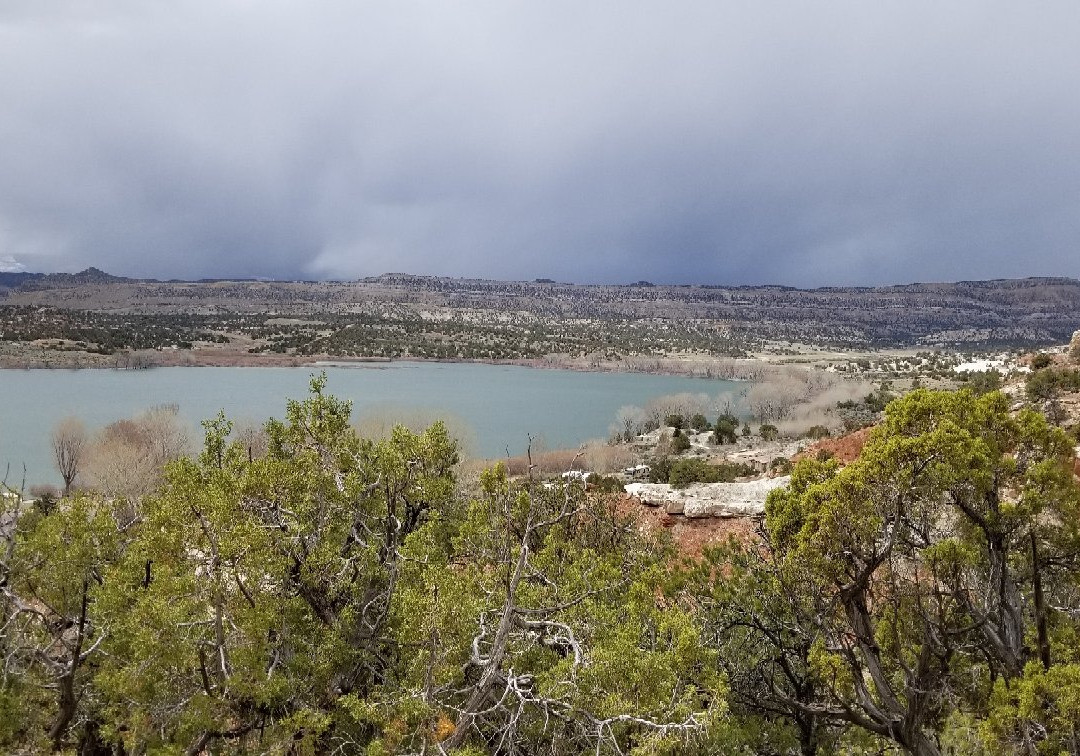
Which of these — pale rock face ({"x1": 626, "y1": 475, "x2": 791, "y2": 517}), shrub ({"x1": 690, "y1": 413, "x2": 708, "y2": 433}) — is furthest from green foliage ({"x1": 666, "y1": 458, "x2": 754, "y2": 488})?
shrub ({"x1": 690, "y1": 413, "x2": 708, "y2": 433})

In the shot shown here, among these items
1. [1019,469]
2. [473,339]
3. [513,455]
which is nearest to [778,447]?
[513,455]

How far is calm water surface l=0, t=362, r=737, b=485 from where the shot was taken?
1984 inches

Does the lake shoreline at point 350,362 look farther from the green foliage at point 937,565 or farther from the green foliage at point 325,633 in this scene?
the green foliage at point 937,565

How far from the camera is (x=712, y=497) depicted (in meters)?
24.5

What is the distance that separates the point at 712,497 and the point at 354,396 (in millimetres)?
49561

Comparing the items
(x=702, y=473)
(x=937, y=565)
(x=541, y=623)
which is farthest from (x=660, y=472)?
(x=541, y=623)

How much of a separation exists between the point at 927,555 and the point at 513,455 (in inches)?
1718

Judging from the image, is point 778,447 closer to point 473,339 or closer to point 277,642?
point 277,642

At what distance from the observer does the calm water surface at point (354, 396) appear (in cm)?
5041

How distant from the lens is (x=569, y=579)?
834 cm

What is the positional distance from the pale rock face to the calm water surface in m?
23.5

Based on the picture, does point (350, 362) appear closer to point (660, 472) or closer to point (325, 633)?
point (660, 472)

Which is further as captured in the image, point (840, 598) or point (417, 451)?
point (417, 451)

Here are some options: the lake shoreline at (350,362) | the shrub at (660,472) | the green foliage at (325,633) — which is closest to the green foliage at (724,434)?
the shrub at (660,472)
